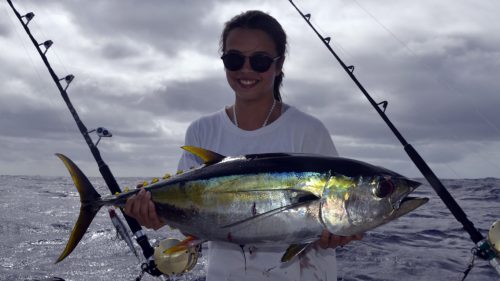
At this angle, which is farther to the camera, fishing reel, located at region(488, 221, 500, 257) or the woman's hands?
fishing reel, located at region(488, 221, 500, 257)

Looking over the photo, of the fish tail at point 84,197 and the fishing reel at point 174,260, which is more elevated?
the fish tail at point 84,197

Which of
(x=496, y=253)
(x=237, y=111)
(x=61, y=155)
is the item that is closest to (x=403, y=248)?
(x=496, y=253)

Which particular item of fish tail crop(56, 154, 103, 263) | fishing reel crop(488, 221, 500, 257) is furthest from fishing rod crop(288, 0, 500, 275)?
fish tail crop(56, 154, 103, 263)

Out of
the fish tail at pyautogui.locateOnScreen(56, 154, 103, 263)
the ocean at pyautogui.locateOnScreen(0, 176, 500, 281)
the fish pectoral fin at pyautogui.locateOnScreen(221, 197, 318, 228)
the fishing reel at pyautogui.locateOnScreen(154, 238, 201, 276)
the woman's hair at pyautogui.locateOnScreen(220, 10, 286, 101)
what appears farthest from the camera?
the ocean at pyautogui.locateOnScreen(0, 176, 500, 281)

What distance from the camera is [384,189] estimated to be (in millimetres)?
2686

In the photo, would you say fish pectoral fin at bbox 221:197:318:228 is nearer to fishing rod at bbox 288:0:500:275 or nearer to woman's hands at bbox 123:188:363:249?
woman's hands at bbox 123:188:363:249

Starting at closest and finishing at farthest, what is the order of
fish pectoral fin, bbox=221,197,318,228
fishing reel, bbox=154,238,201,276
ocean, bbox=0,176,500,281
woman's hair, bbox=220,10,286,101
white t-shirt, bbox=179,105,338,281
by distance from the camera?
fish pectoral fin, bbox=221,197,318,228 → white t-shirt, bbox=179,105,338,281 → woman's hair, bbox=220,10,286,101 → fishing reel, bbox=154,238,201,276 → ocean, bbox=0,176,500,281

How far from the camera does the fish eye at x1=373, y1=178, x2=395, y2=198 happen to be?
2.68m

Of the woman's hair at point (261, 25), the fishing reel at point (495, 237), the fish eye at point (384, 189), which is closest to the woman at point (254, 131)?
the woman's hair at point (261, 25)

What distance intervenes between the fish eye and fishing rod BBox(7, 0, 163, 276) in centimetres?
207

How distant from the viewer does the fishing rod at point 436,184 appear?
149 inches

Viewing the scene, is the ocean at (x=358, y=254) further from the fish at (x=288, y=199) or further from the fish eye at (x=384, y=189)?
the fish eye at (x=384, y=189)

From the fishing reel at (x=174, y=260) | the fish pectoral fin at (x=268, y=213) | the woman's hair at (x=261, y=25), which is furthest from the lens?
the fishing reel at (x=174, y=260)

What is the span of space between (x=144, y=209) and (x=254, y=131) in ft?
3.05
